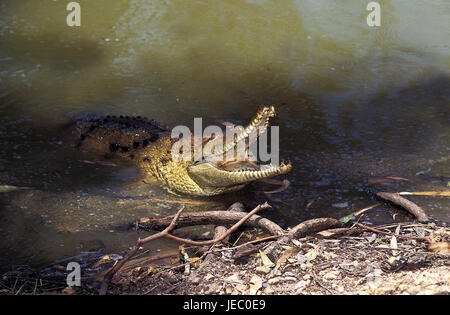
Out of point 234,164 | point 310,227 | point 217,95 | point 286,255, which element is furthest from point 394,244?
point 217,95

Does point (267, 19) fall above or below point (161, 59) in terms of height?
above

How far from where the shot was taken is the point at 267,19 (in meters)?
8.53

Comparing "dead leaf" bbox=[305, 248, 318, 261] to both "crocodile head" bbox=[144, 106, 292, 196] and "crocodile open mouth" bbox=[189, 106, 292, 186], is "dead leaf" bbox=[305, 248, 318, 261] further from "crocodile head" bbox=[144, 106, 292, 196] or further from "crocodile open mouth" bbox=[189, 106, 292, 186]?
"crocodile open mouth" bbox=[189, 106, 292, 186]

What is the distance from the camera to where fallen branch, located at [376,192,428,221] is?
3477mm

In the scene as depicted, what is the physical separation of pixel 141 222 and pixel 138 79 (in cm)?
349

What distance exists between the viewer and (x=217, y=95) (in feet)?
20.4

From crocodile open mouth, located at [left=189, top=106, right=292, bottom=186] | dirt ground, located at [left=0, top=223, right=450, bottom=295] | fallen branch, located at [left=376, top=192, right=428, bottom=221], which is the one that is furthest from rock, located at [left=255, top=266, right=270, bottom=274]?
fallen branch, located at [left=376, top=192, right=428, bottom=221]

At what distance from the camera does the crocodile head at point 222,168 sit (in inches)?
154

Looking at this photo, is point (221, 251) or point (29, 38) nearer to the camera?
point (221, 251)

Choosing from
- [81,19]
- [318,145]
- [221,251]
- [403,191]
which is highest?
[81,19]

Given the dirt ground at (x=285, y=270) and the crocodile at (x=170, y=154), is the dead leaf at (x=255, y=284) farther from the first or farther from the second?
the crocodile at (x=170, y=154)

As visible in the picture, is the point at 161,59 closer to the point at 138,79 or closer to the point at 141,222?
the point at 138,79

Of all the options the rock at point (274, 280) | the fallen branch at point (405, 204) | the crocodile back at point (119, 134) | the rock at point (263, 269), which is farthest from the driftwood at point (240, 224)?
the crocodile back at point (119, 134)

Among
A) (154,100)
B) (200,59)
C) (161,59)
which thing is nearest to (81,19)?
A: (161,59)
